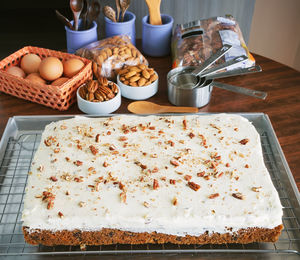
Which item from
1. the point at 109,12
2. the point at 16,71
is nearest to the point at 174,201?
the point at 16,71

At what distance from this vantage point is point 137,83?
57.0 inches

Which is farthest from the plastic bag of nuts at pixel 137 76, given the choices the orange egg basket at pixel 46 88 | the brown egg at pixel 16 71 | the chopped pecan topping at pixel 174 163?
the chopped pecan topping at pixel 174 163

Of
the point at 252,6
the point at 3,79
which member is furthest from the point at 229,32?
the point at 3,79

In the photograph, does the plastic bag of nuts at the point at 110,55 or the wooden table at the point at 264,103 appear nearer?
the wooden table at the point at 264,103

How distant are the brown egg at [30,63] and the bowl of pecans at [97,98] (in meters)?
0.24

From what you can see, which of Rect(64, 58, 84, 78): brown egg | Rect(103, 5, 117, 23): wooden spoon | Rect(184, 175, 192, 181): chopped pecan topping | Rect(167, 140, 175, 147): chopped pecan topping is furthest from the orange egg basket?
Rect(184, 175, 192, 181): chopped pecan topping

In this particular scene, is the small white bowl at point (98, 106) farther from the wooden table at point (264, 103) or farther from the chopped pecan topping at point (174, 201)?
the chopped pecan topping at point (174, 201)

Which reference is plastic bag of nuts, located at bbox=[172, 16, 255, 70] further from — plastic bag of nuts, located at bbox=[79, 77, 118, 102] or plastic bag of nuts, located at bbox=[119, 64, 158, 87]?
plastic bag of nuts, located at bbox=[79, 77, 118, 102]

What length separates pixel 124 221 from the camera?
0.91m

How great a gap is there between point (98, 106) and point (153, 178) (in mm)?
469

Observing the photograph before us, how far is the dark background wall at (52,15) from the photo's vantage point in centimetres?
207

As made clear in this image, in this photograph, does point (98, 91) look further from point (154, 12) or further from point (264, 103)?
point (264, 103)

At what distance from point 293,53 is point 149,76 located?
153cm

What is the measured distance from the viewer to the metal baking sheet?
942 millimetres
